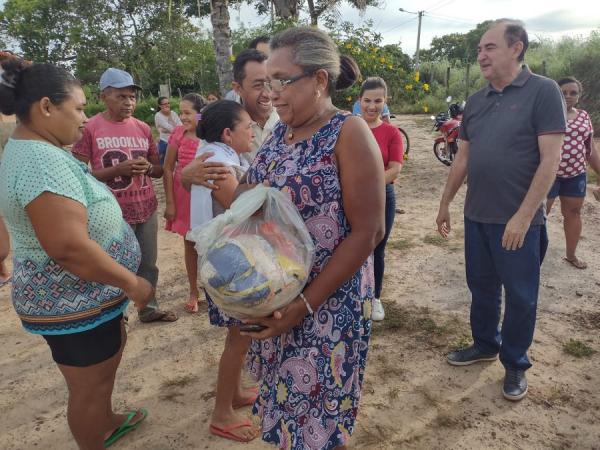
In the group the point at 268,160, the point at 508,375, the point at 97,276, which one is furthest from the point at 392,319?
the point at 97,276

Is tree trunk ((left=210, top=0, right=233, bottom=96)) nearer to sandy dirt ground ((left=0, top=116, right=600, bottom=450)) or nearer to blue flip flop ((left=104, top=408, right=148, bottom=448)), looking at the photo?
sandy dirt ground ((left=0, top=116, right=600, bottom=450))

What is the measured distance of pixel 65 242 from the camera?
4.92ft

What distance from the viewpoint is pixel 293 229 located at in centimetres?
148

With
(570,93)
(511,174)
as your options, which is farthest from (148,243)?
(570,93)

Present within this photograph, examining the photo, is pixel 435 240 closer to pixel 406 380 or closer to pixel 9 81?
pixel 406 380

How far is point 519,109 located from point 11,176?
2473mm

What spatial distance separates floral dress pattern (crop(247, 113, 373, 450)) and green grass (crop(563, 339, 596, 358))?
7.18 ft

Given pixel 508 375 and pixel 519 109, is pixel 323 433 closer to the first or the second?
pixel 508 375

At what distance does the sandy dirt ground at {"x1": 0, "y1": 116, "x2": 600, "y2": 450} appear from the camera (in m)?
2.44

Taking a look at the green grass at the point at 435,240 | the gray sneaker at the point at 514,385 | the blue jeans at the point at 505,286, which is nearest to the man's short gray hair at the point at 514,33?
the blue jeans at the point at 505,286

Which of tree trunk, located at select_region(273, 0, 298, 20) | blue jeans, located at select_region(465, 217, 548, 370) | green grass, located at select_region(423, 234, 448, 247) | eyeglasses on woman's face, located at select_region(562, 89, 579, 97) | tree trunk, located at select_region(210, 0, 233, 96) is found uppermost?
tree trunk, located at select_region(273, 0, 298, 20)

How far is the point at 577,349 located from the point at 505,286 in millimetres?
1008

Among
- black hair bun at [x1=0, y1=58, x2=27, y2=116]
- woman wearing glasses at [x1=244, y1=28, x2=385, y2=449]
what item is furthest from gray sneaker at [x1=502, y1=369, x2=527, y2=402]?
black hair bun at [x1=0, y1=58, x2=27, y2=116]

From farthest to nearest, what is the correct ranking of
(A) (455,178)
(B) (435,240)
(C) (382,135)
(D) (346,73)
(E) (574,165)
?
(B) (435,240) → (E) (574,165) → (C) (382,135) → (A) (455,178) → (D) (346,73)
